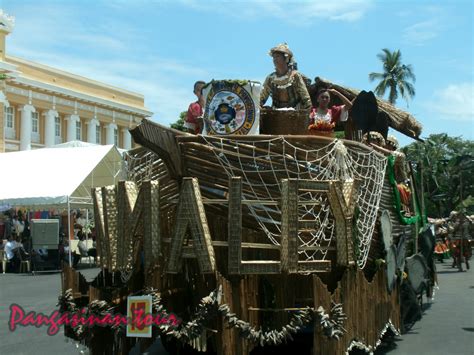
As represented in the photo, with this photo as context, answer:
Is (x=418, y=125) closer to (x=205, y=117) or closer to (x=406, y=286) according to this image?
(x=406, y=286)

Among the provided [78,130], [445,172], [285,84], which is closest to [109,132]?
[78,130]

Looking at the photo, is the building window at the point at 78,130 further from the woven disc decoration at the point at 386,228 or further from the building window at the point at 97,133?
the woven disc decoration at the point at 386,228

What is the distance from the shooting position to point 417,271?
10.2 meters

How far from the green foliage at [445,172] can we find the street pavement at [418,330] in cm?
671

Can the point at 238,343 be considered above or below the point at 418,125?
below

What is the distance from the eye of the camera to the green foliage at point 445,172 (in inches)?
950

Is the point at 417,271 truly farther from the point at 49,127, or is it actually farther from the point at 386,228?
the point at 49,127

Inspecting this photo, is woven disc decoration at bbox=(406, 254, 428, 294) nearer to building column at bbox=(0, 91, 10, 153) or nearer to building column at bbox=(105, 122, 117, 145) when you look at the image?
Result: building column at bbox=(0, 91, 10, 153)

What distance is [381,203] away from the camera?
8.66 meters

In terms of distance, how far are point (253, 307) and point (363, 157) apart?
217cm

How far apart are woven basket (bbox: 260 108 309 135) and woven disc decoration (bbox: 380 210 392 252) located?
65.1 inches

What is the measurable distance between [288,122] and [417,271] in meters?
3.96

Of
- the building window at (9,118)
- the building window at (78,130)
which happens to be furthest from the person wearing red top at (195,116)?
the building window at (78,130)

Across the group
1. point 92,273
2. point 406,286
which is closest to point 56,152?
point 92,273
